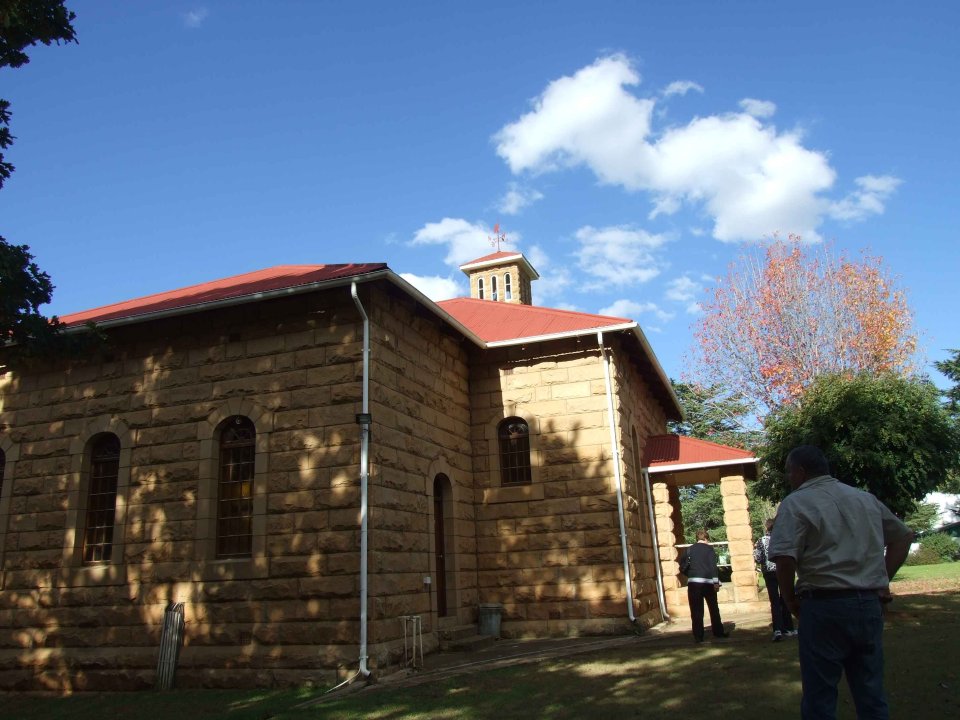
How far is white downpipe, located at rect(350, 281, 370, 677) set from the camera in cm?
977

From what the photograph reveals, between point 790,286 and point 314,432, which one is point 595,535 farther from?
point 790,286

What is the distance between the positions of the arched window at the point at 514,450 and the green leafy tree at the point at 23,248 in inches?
314

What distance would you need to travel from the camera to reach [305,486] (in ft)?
35.3

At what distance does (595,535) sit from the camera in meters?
13.6

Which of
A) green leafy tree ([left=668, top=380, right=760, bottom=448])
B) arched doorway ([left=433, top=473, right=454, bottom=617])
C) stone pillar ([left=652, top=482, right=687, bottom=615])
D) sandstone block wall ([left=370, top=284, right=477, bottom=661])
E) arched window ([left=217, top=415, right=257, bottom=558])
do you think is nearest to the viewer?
sandstone block wall ([left=370, top=284, right=477, bottom=661])

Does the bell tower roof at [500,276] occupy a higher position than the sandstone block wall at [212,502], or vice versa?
the bell tower roof at [500,276]

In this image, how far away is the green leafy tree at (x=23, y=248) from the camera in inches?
363

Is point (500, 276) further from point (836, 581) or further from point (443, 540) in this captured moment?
point (836, 581)

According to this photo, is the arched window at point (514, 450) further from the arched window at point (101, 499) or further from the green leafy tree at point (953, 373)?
the green leafy tree at point (953, 373)

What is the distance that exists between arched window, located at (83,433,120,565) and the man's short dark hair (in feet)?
35.3

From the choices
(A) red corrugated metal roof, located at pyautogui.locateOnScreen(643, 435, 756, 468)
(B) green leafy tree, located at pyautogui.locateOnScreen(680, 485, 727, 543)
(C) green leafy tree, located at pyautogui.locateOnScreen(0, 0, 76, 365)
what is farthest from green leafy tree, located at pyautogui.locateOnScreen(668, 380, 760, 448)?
(C) green leafy tree, located at pyautogui.locateOnScreen(0, 0, 76, 365)

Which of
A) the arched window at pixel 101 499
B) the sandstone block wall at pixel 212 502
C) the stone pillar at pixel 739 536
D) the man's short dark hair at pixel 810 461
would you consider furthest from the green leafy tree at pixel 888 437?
the arched window at pixel 101 499

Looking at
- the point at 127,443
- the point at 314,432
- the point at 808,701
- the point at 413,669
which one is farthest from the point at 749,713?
the point at 127,443

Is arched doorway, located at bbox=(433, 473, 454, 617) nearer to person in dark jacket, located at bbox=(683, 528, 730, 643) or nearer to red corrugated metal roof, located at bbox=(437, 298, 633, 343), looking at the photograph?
red corrugated metal roof, located at bbox=(437, 298, 633, 343)
